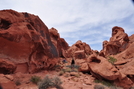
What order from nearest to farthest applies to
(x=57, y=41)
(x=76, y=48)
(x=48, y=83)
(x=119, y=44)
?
(x=48, y=83), (x=57, y=41), (x=119, y=44), (x=76, y=48)

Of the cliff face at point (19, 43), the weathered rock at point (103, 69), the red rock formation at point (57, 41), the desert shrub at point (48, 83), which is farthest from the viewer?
the red rock formation at point (57, 41)

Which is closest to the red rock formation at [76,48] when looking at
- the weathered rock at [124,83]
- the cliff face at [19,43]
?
the cliff face at [19,43]

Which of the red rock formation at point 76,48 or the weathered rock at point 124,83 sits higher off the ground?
the red rock formation at point 76,48

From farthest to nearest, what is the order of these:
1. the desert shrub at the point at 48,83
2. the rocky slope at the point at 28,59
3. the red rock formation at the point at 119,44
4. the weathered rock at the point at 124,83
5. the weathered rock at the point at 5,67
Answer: the red rock formation at the point at 119,44 < the weathered rock at the point at 124,83 < the rocky slope at the point at 28,59 < the weathered rock at the point at 5,67 < the desert shrub at the point at 48,83

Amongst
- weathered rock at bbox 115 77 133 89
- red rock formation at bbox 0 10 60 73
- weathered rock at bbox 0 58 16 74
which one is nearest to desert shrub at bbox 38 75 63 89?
weathered rock at bbox 0 58 16 74

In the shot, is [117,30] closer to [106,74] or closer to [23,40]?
[106,74]

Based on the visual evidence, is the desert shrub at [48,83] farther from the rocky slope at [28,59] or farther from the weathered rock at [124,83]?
the weathered rock at [124,83]

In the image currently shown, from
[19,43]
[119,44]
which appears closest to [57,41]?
[19,43]

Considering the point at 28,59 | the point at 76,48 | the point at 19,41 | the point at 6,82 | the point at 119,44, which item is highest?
the point at 119,44

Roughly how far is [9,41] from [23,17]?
285 cm

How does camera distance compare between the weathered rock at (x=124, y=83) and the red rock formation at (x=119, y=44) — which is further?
the red rock formation at (x=119, y=44)

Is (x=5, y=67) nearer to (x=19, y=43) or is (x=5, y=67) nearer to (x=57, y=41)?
(x=19, y=43)

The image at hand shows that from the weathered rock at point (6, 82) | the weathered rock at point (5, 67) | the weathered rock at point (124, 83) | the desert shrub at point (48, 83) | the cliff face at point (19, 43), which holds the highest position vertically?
the cliff face at point (19, 43)

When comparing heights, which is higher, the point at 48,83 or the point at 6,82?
the point at 6,82
